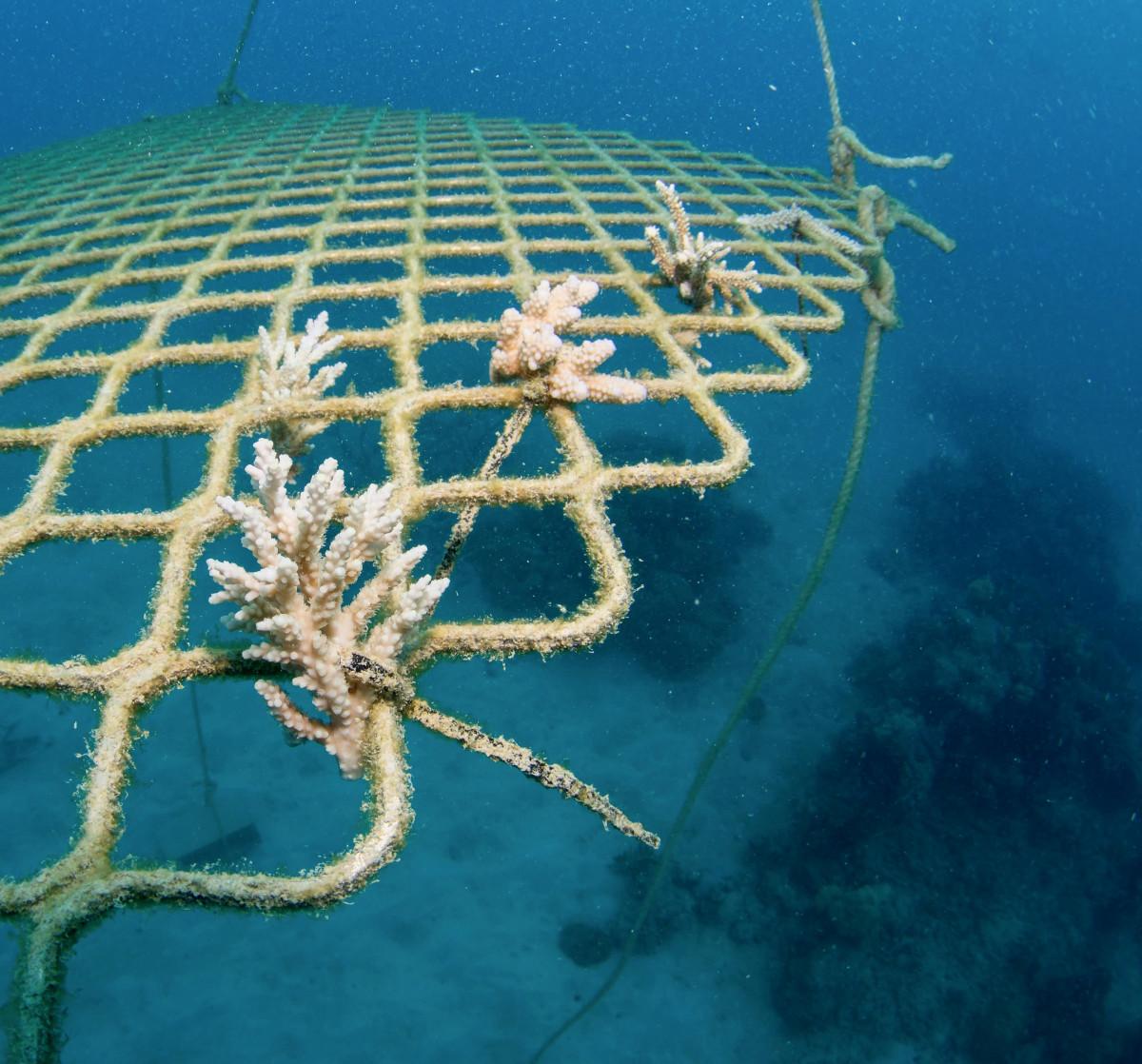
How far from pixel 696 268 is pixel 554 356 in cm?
130

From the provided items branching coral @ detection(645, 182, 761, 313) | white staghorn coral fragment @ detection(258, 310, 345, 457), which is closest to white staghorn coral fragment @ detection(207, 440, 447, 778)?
white staghorn coral fragment @ detection(258, 310, 345, 457)

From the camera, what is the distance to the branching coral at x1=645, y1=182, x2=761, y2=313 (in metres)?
3.90

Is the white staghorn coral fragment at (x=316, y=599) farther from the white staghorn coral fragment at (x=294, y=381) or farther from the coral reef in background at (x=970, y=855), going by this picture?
the coral reef in background at (x=970, y=855)

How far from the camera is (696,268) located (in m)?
3.90

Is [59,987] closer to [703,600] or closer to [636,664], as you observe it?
[636,664]

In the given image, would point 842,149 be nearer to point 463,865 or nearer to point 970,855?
point 463,865

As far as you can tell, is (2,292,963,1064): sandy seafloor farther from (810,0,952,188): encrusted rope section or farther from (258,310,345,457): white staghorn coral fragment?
(810,0,952,188): encrusted rope section

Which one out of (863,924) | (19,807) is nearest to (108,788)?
(863,924)

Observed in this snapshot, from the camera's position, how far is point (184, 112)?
37.9 feet

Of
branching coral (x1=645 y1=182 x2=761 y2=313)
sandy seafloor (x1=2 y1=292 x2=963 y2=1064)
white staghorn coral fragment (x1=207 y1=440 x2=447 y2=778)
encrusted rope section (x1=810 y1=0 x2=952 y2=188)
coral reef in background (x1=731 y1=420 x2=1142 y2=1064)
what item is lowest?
coral reef in background (x1=731 y1=420 x2=1142 y2=1064)

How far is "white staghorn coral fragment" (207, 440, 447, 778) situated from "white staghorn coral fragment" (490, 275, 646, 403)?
120cm

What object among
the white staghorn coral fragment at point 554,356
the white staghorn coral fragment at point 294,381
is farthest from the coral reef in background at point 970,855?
the white staghorn coral fragment at point 294,381

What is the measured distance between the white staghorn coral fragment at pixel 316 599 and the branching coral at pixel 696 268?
254 centimetres

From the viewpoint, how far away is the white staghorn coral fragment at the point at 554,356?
298 cm
